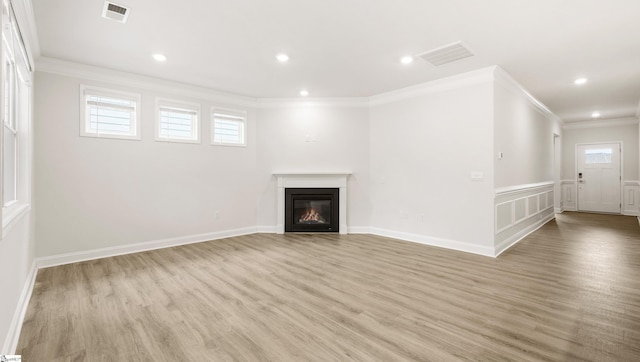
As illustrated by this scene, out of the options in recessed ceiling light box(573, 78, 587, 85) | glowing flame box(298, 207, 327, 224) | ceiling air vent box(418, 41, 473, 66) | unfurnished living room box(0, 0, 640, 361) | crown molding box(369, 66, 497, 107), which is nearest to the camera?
unfurnished living room box(0, 0, 640, 361)

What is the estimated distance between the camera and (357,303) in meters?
2.73

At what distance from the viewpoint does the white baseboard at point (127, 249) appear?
3918mm

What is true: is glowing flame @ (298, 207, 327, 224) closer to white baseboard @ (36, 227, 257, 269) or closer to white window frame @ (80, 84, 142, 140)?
white baseboard @ (36, 227, 257, 269)

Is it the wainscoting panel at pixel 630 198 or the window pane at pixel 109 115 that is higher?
the window pane at pixel 109 115

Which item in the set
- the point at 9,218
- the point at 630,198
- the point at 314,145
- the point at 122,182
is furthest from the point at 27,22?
the point at 630,198

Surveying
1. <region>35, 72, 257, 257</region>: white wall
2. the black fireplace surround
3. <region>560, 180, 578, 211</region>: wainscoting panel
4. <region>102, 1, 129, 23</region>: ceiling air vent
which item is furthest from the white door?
<region>102, 1, 129, 23</region>: ceiling air vent

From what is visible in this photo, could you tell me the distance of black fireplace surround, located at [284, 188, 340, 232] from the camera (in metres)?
5.98

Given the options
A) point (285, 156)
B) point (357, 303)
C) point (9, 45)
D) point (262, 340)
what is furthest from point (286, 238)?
point (9, 45)

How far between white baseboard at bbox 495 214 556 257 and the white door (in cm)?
304

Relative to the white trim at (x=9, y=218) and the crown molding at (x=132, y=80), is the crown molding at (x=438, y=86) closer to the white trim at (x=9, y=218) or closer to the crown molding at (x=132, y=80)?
the crown molding at (x=132, y=80)

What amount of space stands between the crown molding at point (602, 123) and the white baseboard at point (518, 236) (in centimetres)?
378

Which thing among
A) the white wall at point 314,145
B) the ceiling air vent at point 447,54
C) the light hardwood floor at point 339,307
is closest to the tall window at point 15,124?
the light hardwood floor at point 339,307

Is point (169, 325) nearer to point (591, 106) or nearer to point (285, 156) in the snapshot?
point (285, 156)

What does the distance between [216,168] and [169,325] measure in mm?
3534
